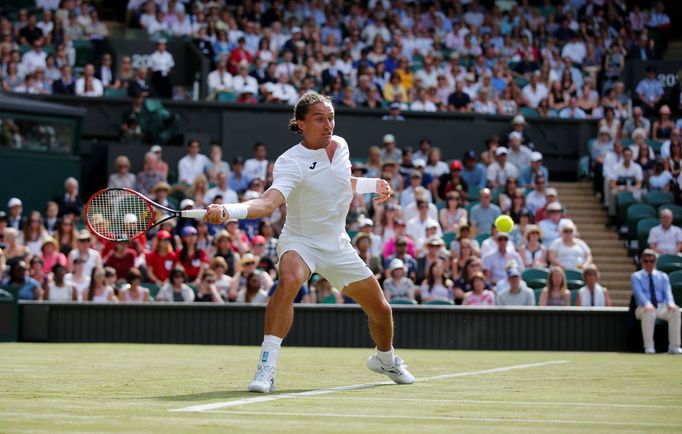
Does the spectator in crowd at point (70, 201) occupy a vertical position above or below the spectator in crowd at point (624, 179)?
below

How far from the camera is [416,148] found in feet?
79.0

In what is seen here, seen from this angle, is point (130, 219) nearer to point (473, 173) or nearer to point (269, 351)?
point (269, 351)

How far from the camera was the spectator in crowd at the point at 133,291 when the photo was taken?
18016 millimetres

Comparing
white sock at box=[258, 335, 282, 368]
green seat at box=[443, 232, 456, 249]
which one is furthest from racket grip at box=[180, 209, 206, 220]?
green seat at box=[443, 232, 456, 249]

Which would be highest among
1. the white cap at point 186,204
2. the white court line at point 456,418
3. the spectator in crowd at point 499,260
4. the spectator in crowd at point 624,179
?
the spectator in crowd at point 624,179

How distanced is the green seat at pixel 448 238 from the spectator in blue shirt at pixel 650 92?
7447mm

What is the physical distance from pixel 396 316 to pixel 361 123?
7.51 meters

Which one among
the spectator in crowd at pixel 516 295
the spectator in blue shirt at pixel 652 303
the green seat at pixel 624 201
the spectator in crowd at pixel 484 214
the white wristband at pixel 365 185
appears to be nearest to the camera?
the white wristband at pixel 365 185

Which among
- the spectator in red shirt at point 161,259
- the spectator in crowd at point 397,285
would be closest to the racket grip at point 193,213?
the spectator in crowd at point 397,285

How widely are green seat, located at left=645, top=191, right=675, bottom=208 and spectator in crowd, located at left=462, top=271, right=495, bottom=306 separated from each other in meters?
5.43

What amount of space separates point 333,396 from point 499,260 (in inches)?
433

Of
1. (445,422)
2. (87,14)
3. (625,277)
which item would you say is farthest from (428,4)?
(445,422)

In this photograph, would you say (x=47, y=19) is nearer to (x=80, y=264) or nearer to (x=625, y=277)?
(x=80, y=264)

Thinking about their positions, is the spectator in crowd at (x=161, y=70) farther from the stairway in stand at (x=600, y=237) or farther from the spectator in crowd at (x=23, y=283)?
the stairway in stand at (x=600, y=237)
